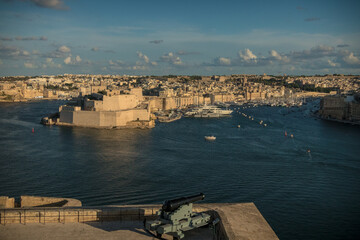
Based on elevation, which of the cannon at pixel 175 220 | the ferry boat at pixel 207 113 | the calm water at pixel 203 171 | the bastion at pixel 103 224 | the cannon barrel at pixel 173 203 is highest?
the cannon barrel at pixel 173 203

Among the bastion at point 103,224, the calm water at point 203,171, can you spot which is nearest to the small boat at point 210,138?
the calm water at point 203,171

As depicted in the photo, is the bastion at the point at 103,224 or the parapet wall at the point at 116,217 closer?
the bastion at the point at 103,224

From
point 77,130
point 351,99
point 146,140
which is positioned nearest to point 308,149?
point 146,140

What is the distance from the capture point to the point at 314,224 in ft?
17.7

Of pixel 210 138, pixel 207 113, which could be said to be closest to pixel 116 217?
pixel 210 138

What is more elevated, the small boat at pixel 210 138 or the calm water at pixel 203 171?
the small boat at pixel 210 138

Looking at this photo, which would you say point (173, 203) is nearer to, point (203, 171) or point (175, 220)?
point (175, 220)

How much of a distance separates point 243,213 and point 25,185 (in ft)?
18.0

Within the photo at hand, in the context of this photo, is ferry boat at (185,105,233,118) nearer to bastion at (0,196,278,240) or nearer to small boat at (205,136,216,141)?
small boat at (205,136,216,141)

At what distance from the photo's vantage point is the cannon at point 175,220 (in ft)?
7.84

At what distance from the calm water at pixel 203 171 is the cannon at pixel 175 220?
2.96m

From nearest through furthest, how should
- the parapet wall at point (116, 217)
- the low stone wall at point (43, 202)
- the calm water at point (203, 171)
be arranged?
the parapet wall at point (116, 217) → the low stone wall at point (43, 202) → the calm water at point (203, 171)

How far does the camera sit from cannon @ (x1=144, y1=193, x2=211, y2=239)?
239 cm

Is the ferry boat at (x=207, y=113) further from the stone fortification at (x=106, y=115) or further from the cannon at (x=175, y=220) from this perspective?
the cannon at (x=175, y=220)
